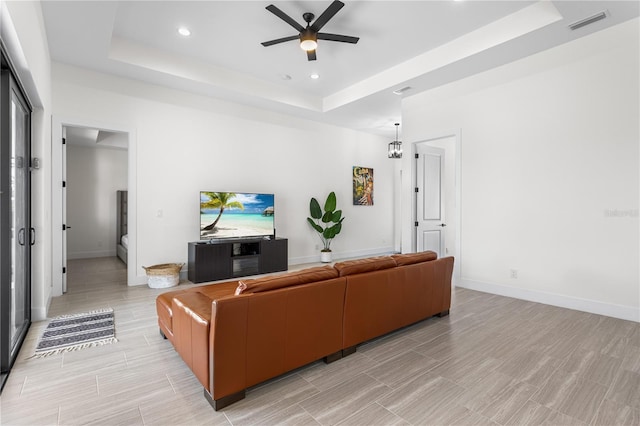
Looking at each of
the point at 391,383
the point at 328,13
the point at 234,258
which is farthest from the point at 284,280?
the point at 234,258

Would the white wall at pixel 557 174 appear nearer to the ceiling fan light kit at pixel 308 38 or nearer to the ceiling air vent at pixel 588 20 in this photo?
the ceiling air vent at pixel 588 20

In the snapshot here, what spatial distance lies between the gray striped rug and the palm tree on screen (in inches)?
78.7

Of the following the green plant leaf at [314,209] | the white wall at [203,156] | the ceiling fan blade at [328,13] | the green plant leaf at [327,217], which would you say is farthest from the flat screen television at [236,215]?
the ceiling fan blade at [328,13]

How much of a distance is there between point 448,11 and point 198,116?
3.88 metres

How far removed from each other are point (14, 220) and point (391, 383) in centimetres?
323

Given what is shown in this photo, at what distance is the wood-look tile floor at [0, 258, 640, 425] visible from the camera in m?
1.82

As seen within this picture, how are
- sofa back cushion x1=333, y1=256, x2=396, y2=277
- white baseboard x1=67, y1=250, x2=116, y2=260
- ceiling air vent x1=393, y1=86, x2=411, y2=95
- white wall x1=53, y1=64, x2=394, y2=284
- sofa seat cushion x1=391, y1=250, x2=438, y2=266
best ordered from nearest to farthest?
1. sofa back cushion x1=333, y1=256, x2=396, y2=277
2. sofa seat cushion x1=391, y1=250, x2=438, y2=266
3. white wall x1=53, y1=64, x2=394, y2=284
4. ceiling air vent x1=393, y1=86, x2=411, y2=95
5. white baseboard x1=67, y1=250, x2=116, y2=260

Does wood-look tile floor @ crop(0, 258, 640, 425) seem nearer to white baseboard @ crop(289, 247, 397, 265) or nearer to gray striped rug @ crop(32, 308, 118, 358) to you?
gray striped rug @ crop(32, 308, 118, 358)

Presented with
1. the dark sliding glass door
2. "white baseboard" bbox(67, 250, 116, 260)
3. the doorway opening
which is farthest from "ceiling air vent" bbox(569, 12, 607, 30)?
"white baseboard" bbox(67, 250, 116, 260)

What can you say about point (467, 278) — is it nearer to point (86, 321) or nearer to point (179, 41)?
point (86, 321)

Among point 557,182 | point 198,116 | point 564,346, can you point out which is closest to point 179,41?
point 198,116

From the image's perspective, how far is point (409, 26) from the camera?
3797 mm

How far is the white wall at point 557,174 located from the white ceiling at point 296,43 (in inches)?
13.7

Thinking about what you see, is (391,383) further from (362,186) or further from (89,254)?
(89,254)
